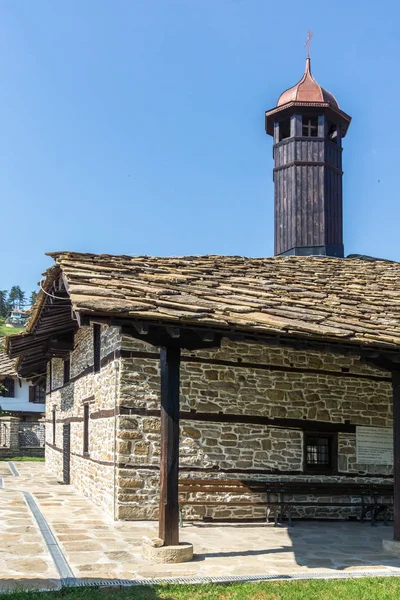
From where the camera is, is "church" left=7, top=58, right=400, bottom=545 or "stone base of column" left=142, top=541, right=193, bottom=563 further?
"church" left=7, top=58, right=400, bottom=545

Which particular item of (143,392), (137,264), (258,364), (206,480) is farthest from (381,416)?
(137,264)

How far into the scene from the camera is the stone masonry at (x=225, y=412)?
9.07m

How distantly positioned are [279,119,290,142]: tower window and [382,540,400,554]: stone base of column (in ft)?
36.6

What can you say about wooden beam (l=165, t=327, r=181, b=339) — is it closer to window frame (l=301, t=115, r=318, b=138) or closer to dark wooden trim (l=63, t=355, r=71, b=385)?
dark wooden trim (l=63, t=355, r=71, b=385)

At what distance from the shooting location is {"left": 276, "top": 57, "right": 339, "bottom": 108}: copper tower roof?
52.4 ft

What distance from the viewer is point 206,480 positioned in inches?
368

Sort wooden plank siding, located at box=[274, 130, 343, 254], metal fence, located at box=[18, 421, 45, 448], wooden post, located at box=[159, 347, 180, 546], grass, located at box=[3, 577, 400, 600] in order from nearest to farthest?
grass, located at box=[3, 577, 400, 600]
wooden post, located at box=[159, 347, 180, 546]
wooden plank siding, located at box=[274, 130, 343, 254]
metal fence, located at box=[18, 421, 45, 448]

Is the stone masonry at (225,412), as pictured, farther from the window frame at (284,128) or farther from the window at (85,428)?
the window frame at (284,128)

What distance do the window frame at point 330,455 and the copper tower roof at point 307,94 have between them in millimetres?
8972

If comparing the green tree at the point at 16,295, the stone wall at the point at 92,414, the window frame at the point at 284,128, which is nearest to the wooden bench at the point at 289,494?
the stone wall at the point at 92,414

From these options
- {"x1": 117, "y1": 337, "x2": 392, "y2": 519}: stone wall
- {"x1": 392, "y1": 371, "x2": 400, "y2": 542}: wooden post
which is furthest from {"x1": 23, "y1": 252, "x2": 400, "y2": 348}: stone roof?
{"x1": 117, "y1": 337, "x2": 392, "y2": 519}: stone wall

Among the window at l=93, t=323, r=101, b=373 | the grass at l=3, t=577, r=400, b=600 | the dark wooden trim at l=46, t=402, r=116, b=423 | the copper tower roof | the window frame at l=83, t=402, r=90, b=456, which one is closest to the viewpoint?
the grass at l=3, t=577, r=400, b=600

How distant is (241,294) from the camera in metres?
8.66

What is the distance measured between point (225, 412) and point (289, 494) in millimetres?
1604
